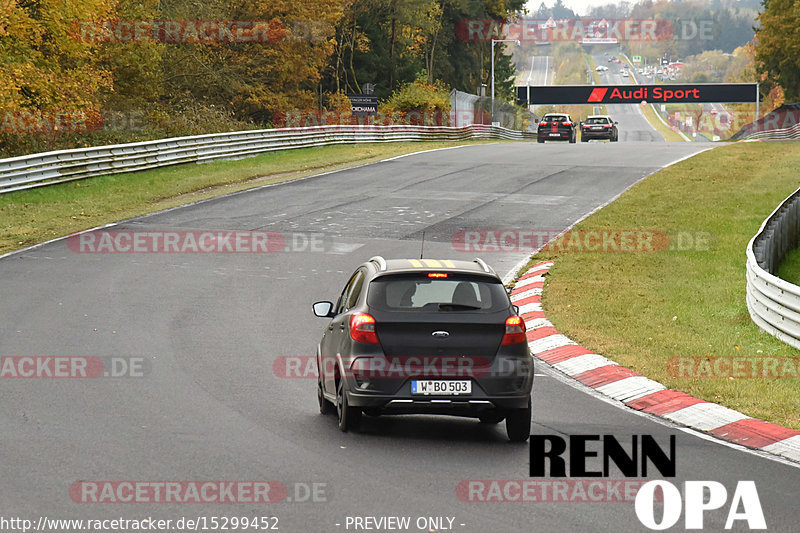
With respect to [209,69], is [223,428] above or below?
below

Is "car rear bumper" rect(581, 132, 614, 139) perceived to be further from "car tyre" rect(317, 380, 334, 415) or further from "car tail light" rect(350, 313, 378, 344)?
"car tail light" rect(350, 313, 378, 344)

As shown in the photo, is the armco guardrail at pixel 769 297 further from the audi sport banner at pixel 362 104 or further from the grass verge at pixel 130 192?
the audi sport banner at pixel 362 104

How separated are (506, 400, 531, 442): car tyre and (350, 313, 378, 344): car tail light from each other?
1.28 metres

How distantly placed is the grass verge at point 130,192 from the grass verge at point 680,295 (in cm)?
1049

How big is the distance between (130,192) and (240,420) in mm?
20738

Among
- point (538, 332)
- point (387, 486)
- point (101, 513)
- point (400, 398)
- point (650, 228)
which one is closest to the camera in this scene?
point (101, 513)

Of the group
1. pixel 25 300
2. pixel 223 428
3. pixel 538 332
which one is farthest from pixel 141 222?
pixel 223 428

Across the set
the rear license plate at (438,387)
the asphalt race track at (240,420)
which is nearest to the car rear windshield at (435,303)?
the rear license plate at (438,387)

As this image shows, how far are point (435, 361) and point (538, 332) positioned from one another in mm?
5650

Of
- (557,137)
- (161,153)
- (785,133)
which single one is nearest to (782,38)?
(785,133)

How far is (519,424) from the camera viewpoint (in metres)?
8.81

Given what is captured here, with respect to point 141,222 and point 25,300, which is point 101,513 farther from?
point 141,222

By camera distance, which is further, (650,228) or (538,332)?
(650,228)

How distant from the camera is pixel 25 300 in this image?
15.4 meters
